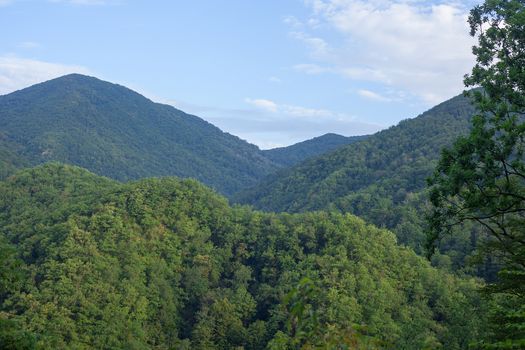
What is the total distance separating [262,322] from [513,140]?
33430mm

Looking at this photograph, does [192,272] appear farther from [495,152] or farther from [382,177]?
[382,177]

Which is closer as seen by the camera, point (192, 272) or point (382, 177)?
point (192, 272)

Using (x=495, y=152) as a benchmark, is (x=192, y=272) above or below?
below

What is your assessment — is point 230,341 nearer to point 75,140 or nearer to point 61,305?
point 61,305

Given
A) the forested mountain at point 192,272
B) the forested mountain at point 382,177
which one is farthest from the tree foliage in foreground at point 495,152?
the forested mountain at point 382,177

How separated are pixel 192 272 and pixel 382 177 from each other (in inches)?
2241

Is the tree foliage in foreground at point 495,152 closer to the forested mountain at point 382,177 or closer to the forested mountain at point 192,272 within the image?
the forested mountain at point 192,272

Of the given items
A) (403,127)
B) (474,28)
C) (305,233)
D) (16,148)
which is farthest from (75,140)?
(474,28)

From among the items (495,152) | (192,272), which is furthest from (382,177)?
(495,152)

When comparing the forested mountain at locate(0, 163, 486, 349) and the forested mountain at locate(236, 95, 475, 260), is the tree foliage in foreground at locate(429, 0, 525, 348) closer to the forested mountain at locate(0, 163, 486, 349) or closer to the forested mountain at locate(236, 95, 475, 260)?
the forested mountain at locate(0, 163, 486, 349)

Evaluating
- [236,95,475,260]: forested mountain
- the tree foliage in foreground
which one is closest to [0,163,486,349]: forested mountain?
[236,95,475,260]: forested mountain

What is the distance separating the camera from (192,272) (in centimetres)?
4925

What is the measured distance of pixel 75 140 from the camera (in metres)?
162

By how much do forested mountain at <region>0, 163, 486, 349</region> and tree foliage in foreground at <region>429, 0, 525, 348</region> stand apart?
1897 centimetres
